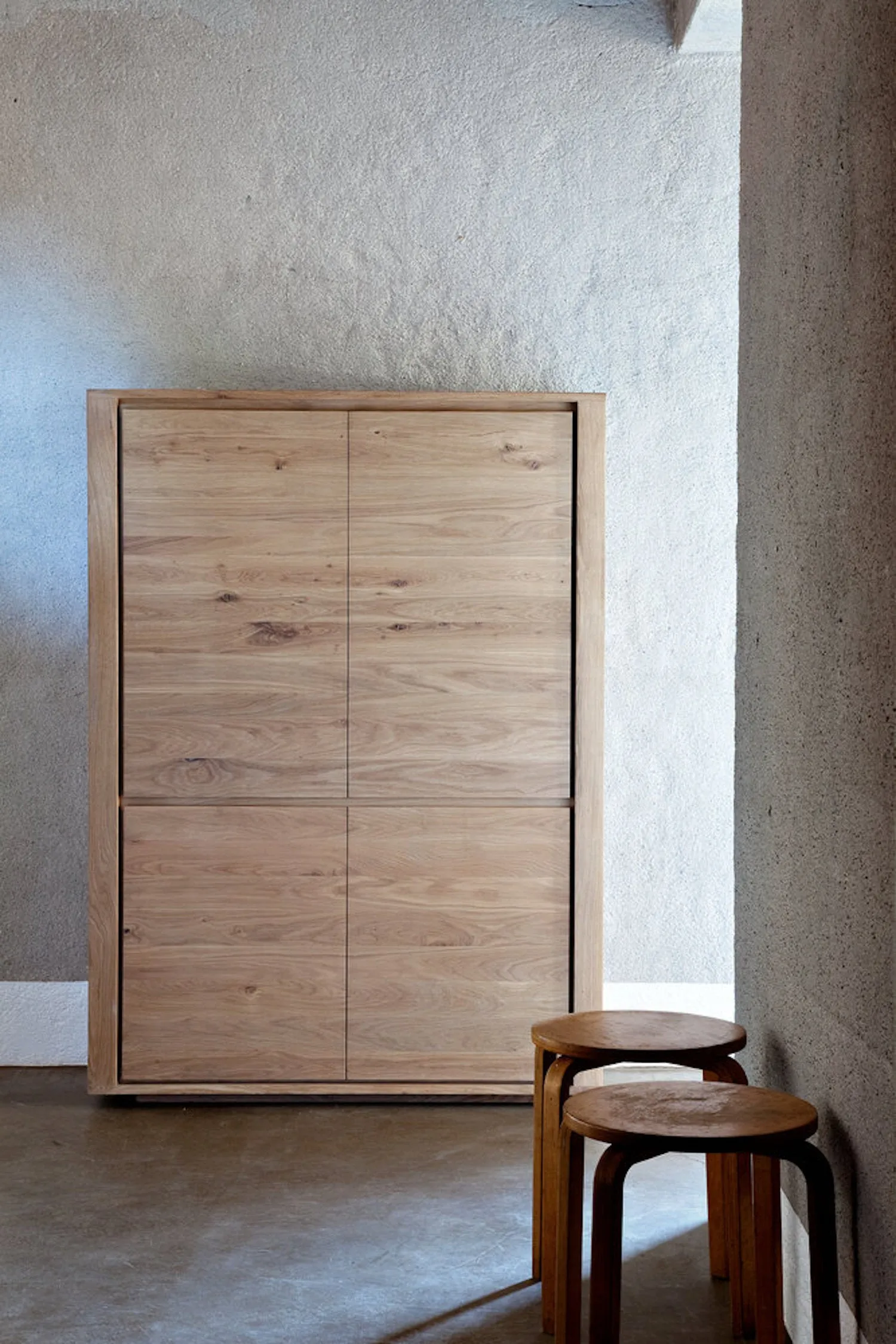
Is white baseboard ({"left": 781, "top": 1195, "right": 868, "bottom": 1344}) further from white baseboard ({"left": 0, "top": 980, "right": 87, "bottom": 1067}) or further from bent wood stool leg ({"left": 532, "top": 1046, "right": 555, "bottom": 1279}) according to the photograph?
white baseboard ({"left": 0, "top": 980, "right": 87, "bottom": 1067})

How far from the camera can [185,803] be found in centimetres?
348

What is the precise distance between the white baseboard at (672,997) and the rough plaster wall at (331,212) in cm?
80

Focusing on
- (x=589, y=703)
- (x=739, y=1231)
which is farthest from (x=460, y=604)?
(x=739, y=1231)

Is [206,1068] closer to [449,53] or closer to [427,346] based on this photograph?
[427,346]

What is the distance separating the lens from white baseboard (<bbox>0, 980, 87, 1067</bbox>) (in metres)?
3.91

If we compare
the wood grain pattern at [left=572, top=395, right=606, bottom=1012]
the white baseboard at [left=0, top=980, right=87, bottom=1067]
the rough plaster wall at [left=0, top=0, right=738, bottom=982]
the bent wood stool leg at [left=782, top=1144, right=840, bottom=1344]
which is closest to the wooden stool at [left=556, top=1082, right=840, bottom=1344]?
the bent wood stool leg at [left=782, top=1144, right=840, bottom=1344]

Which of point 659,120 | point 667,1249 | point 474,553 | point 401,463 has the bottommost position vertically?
point 667,1249

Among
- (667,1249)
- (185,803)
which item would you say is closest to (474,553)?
(185,803)

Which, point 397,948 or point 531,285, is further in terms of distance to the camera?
point 531,285

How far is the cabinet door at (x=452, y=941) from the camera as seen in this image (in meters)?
3.47

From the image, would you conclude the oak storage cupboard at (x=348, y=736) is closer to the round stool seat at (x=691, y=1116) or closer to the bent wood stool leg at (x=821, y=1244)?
the round stool seat at (x=691, y=1116)

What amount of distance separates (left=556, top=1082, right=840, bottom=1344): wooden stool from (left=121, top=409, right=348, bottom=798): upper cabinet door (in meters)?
1.63

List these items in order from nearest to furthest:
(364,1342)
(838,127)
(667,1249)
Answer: (838,127), (364,1342), (667,1249)

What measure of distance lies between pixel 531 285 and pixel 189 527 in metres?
1.26
